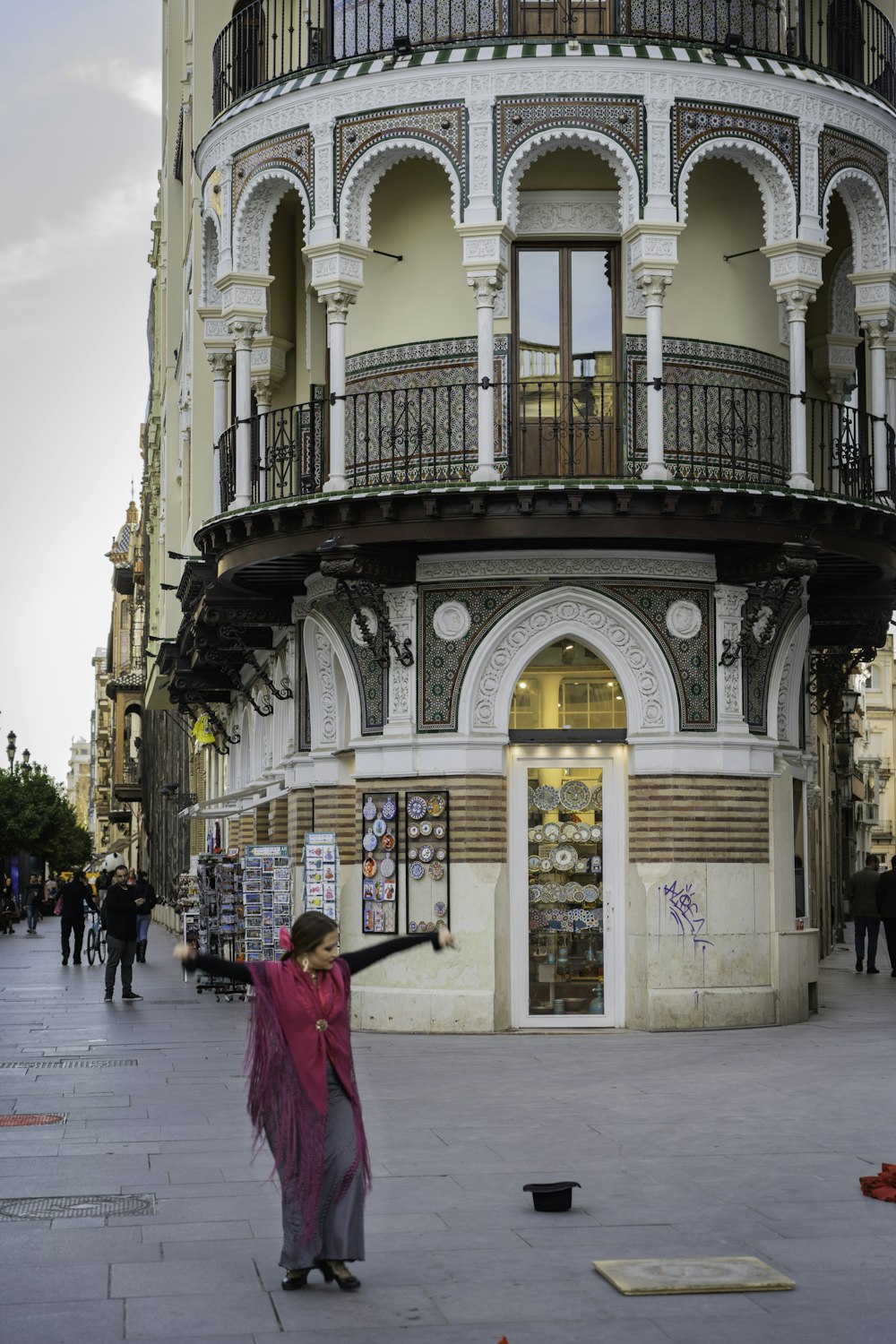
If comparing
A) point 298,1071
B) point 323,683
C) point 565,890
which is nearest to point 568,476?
point 323,683

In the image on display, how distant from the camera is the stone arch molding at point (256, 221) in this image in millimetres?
21750

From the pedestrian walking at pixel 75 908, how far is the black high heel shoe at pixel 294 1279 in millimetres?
25096

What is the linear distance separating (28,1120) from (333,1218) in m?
5.81

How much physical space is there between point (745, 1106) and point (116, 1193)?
532 cm

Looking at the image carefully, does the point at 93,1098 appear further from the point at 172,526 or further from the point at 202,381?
the point at 172,526

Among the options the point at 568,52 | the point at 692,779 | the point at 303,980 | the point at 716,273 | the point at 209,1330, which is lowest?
the point at 209,1330

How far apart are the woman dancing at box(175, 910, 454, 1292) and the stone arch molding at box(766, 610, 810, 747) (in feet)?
41.8

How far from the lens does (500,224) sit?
19.9 m

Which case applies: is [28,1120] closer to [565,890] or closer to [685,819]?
[565,890]

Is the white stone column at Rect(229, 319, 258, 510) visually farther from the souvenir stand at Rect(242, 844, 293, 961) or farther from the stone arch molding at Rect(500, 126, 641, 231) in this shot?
the souvenir stand at Rect(242, 844, 293, 961)

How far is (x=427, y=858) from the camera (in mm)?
20297

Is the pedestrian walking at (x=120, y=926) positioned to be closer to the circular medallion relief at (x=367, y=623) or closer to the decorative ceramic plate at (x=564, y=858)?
the circular medallion relief at (x=367, y=623)

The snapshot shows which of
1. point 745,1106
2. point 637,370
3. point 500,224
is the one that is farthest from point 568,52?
point 745,1106

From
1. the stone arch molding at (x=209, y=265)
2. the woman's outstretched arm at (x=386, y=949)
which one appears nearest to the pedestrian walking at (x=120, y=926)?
the stone arch molding at (x=209, y=265)
